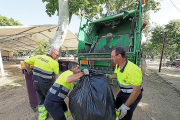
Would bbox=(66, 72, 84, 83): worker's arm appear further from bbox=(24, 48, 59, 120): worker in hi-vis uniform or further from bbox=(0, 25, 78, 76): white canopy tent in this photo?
bbox=(0, 25, 78, 76): white canopy tent

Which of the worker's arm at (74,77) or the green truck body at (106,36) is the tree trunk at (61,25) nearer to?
the green truck body at (106,36)

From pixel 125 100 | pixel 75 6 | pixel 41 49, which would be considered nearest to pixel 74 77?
pixel 125 100

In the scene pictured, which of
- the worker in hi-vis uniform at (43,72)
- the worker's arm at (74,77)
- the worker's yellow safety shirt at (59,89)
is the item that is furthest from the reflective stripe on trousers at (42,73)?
the worker's arm at (74,77)

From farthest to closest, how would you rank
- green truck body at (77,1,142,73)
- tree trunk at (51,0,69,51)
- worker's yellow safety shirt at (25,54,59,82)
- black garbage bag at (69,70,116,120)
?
1. tree trunk at (51,0,69,51)
2. green truck body at (77,1,142,73)
3. worker's yellow safety shirt at (25,54,59,82)
4. black garbage bag at (69,70,116,120)

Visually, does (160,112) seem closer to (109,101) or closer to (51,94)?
(109,101)

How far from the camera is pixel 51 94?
4.54 ft

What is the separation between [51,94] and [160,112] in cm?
242

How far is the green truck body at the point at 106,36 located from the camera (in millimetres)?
2996

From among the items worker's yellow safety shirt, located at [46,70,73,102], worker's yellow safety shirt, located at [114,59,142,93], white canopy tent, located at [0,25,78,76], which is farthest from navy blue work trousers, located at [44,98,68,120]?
white canopy tent, located at [0,25,78,76]

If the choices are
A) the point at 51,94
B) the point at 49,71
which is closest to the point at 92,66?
the point at 49,71

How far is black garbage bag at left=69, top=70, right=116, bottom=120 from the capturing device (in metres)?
1.09

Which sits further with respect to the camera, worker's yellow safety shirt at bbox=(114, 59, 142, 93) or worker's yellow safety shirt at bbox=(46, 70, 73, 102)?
worker's yellow safety shirt at bbox=(46, 70, 73, 102)

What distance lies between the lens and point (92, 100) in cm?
112

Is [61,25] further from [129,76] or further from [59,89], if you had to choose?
[129,76]
